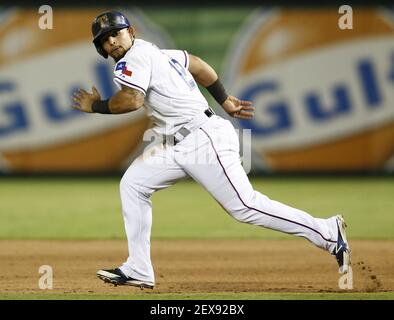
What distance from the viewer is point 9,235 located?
8797 millimetres

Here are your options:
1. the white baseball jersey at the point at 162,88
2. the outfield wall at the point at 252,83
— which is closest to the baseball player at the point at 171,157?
the white baseball jersey at the point at 162,88

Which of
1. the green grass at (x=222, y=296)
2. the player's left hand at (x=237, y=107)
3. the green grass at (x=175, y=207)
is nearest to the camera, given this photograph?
the green grass at (x=222, y=296)

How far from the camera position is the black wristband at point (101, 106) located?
5.69 metres

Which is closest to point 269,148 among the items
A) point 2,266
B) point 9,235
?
point 9,235

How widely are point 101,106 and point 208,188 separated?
0.89 metres

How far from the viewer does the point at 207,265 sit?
279 inches

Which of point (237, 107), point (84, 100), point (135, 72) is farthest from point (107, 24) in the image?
point (237, 107)

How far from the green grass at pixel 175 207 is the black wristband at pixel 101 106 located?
10.5ft

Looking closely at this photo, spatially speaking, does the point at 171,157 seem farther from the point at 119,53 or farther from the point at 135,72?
the point at 119,53

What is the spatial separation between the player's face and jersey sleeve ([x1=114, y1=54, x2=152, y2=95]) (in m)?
0.13

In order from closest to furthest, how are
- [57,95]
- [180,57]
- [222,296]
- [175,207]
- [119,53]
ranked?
[222,296] → [119,53] → [180,57] → [175,207] → [57,95]

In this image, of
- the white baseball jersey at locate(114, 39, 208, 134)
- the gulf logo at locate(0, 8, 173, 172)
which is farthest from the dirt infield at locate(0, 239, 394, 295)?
the gulf logo at locate(0, 8, 173, 172)

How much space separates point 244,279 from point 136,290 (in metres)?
0.90

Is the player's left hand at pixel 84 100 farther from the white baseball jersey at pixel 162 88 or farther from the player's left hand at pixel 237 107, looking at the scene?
the player's left hand at pixel 237 107
